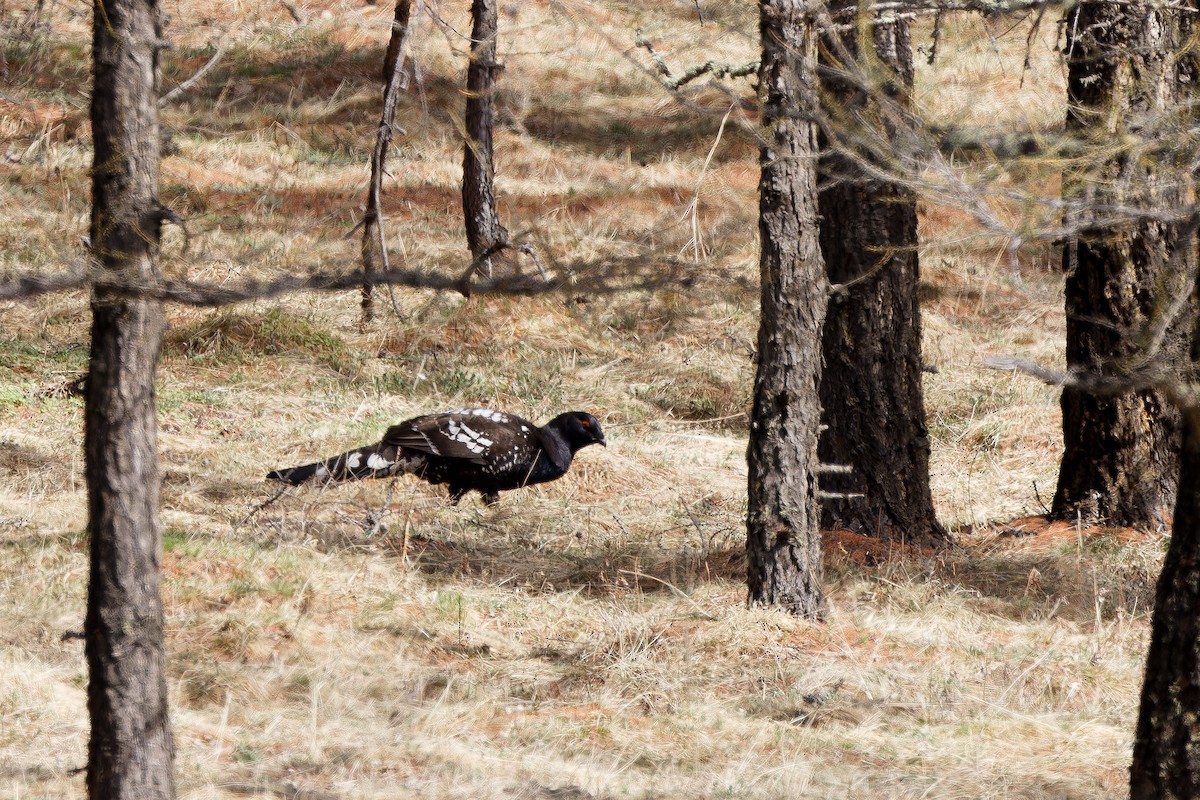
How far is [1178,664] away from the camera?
3543 millimetres

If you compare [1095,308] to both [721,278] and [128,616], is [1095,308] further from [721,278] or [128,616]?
[128,616]

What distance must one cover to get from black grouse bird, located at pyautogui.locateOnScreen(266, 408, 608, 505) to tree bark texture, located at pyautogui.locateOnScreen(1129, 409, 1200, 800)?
5049mm

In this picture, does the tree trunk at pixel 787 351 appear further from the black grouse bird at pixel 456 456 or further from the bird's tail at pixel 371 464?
the bird's tail at pixel 371 464

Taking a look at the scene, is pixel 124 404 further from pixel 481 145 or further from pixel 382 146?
pixel 481 145

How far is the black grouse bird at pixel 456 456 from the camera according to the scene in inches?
314

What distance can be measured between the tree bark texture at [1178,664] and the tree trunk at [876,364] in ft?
13.2

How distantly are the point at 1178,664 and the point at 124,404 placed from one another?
3130 mm

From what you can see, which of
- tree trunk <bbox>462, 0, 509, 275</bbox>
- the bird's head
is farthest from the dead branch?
tree trunk <bbox>462, 0, 509, 275</bbox>

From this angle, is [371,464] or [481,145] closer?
[371,464]

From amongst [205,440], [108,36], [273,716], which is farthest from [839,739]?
[205,440]

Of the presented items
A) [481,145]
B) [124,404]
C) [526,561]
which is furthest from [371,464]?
[481,145]

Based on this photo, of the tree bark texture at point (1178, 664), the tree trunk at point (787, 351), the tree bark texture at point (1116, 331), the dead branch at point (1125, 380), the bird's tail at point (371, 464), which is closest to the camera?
the dead branch at point (1125, 380)

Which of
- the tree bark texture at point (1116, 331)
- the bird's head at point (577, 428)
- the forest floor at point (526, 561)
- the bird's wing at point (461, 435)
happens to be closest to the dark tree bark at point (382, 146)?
the forest floor at point (526, 561)

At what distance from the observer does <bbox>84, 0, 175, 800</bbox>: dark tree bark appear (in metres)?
3.27
